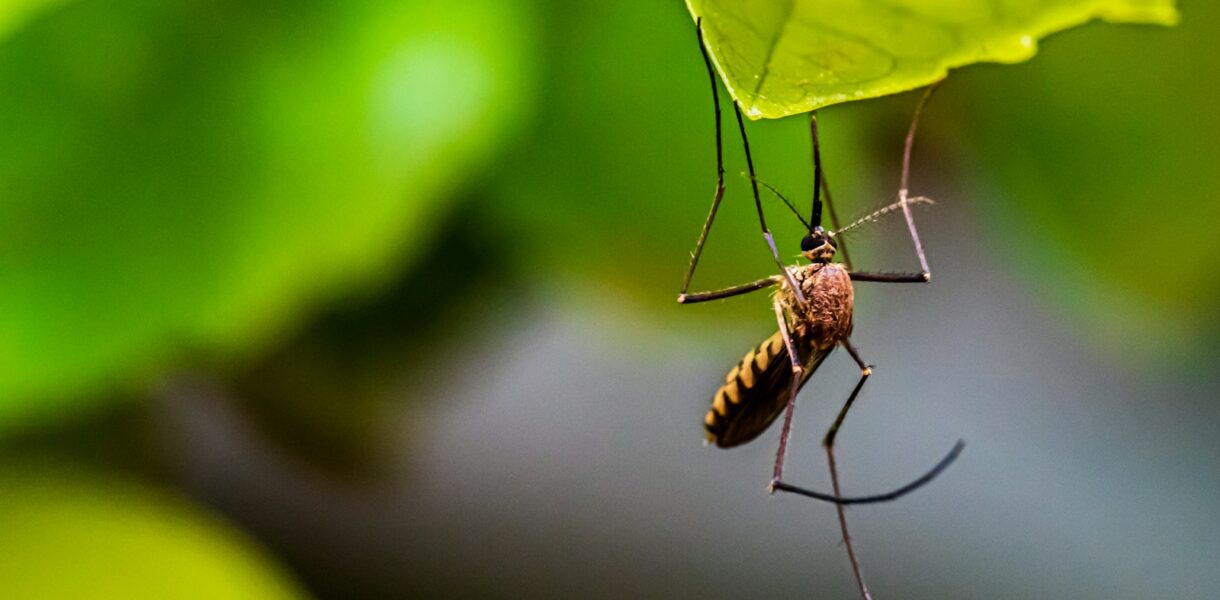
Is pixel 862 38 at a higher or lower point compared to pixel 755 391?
lower

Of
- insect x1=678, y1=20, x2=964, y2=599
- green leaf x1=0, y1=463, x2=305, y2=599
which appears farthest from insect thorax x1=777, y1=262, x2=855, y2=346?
green leaf x1=0, y1=463, x2=305, y2=599

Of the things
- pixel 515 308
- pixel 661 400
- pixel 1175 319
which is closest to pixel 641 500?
pixel 661 400

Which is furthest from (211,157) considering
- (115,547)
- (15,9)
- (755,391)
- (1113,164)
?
(1113,164)

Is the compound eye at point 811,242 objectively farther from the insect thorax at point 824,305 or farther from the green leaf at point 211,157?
the green leaf at point 211,157

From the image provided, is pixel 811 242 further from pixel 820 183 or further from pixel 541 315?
pixel 541 315

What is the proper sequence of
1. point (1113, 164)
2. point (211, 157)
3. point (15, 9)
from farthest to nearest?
point (1113, 164)
point (211, 157)
point (15, 9)

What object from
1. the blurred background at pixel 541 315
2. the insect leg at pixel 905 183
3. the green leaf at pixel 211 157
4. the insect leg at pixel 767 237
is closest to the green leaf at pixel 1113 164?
the blurred background at pixel 541 315

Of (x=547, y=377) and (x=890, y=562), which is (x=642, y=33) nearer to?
(x=547, y=377)
